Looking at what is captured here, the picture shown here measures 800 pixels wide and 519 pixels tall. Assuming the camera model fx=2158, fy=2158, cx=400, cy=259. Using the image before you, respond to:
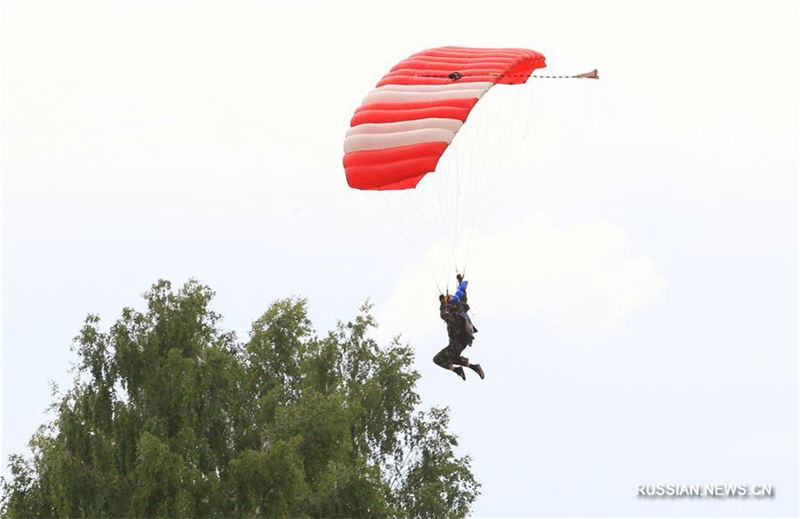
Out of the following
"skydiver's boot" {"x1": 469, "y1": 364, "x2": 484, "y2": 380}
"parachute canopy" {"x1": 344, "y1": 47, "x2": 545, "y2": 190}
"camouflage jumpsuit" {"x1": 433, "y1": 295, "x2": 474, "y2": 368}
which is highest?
"parachute canopy" {"x1": 344, "y1": 47, "x2": 545, "y2": 190}

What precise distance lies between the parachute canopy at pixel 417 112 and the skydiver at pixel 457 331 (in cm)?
249

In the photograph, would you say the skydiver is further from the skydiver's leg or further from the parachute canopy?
the parachute canopy

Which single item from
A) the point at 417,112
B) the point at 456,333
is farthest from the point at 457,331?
the point at 417,112

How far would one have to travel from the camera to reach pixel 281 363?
170 ft

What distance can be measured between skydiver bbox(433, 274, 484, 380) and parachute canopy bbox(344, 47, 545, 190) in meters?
2.49

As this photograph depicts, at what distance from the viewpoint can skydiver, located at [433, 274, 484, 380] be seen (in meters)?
38.0

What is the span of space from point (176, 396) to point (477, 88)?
9518mm

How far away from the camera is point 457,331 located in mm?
38250

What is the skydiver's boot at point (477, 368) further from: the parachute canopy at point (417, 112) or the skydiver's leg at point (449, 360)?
the parachute canopy at point (417, 112)

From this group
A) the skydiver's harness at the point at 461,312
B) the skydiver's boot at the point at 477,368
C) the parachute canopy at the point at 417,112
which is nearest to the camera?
the skydiver's harness at the point at 461,312

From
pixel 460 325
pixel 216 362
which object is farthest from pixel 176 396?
pixel 460 325

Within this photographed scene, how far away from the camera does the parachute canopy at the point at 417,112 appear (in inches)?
1545

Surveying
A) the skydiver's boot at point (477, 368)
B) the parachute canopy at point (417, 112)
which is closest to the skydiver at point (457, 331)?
the skydiver's boot at point (477, 368)

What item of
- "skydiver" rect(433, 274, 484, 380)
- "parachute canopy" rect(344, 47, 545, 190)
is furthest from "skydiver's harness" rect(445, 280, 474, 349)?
"parachute canopy" rect(344, 47, 545, 190)
